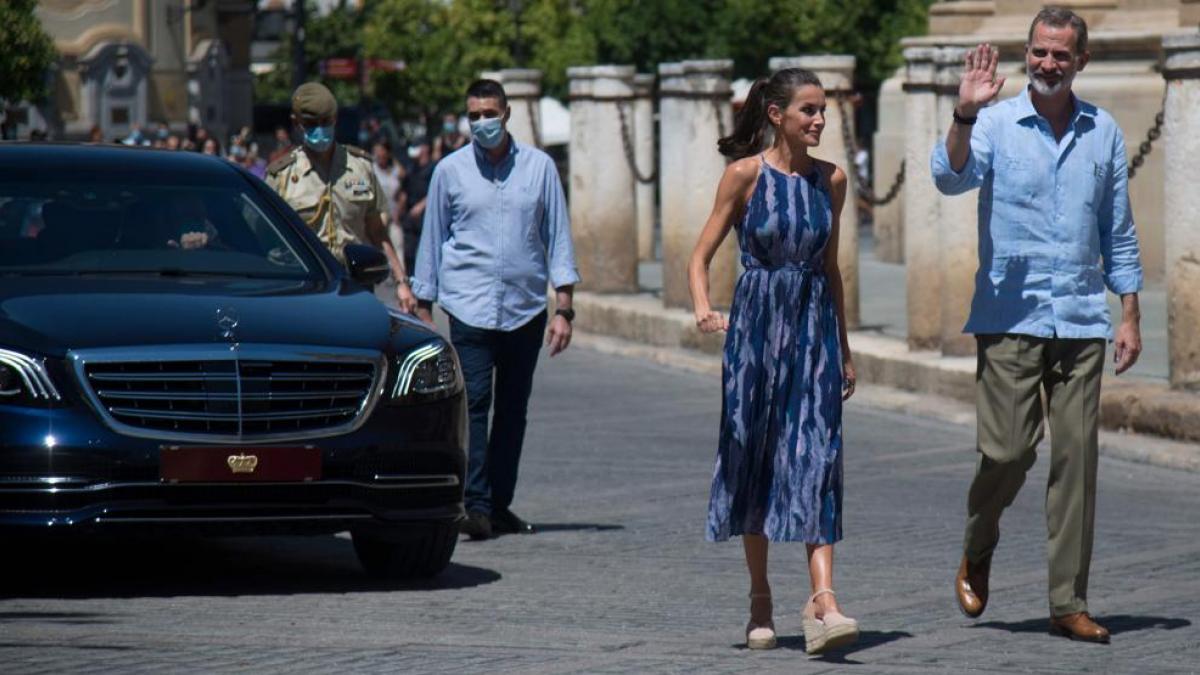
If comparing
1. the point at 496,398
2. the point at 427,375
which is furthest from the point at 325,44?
the point at 427,375

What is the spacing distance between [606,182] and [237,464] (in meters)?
15.2

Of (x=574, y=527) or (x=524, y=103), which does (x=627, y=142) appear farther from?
(x=574, y=527)

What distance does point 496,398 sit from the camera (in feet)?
35.6

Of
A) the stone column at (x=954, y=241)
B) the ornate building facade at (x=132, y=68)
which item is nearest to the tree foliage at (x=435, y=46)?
the ornate building facade at (x=132, y=68)

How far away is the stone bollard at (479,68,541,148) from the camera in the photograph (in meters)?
26.8

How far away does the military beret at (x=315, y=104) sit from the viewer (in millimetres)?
11062

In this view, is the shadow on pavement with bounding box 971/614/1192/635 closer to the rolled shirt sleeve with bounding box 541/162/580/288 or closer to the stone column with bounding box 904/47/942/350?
the rolled shirt sleeve with bounding box 541/162/580/288

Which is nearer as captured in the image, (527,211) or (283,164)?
(527,211)

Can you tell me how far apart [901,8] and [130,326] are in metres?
47.2

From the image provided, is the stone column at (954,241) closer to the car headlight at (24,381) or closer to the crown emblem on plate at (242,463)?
the crown emblem on plate at (242,463)

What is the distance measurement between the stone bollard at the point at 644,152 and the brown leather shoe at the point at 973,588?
1546cm

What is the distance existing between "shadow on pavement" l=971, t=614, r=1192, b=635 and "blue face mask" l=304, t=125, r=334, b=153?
382cm

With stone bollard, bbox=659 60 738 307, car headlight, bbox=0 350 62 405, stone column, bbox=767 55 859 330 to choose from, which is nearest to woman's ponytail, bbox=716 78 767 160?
car headlight, bbox=0 350 62 405

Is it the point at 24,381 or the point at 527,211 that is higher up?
the point at 527,211
